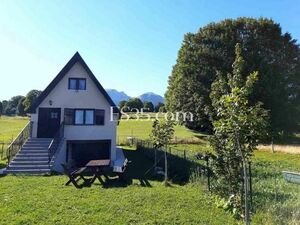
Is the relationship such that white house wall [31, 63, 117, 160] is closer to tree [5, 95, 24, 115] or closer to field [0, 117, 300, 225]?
field [0, 117, 300, 225]

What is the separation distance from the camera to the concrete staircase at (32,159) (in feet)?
60.2

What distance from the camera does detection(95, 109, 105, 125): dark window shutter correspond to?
23953 millimetres

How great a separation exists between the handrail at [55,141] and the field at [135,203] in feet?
18.0

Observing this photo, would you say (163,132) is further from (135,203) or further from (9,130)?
(9,130)

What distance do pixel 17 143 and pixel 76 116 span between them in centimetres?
437

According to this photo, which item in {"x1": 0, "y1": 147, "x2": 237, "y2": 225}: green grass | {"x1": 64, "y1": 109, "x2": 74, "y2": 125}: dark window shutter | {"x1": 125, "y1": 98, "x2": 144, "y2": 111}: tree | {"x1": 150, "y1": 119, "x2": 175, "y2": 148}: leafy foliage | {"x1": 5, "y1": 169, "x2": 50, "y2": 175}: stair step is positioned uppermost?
{"x1": 125, "y1": 98, "x2": 144, "y2": 111}: tree

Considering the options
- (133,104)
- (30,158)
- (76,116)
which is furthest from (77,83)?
(133,104)

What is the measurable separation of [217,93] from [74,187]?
26.3ft

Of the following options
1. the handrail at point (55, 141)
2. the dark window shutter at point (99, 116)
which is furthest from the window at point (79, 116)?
the handrail at point (55, 141)

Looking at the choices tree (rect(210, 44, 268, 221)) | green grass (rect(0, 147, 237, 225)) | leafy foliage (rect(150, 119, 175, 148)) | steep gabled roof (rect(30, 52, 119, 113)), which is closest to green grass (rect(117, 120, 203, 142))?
steep gabled roof (rect(30, 52, 119, 113))

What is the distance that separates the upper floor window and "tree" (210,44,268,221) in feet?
54.2

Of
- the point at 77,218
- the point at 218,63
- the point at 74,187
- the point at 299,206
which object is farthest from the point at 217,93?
the point at 218,63

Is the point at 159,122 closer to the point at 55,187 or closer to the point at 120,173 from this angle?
the point at 120,173

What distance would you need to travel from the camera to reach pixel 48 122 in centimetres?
2341
